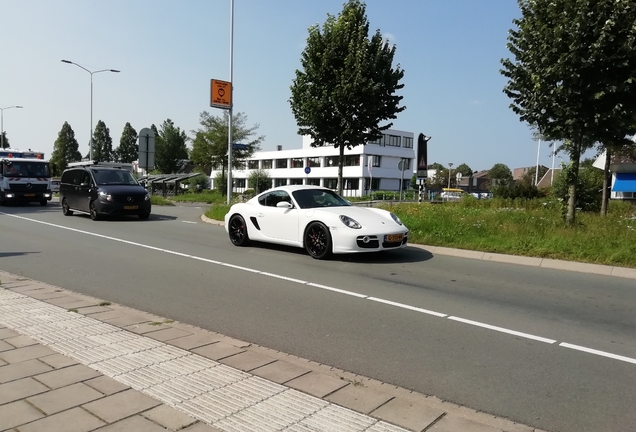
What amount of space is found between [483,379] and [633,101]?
9.96m

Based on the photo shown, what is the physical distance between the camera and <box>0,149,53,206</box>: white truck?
23688mm

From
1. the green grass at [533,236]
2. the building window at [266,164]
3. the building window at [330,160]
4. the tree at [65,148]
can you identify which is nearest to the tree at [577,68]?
the green grass at [533,236]

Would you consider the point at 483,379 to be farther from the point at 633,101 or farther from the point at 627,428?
the point at 633,101

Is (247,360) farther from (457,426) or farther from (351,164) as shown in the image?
(351,164)

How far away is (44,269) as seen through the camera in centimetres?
829

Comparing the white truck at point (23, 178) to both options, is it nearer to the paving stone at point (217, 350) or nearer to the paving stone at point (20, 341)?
the paving stone at point (20, 341)

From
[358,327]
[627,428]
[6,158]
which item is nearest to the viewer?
[627,428]

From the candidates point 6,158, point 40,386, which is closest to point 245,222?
point 40,386

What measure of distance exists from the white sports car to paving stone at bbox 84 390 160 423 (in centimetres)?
590

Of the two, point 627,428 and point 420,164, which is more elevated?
point 420,164

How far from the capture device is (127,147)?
101250 mm

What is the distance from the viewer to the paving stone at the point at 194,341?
4348 mm

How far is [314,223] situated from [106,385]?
6249 mm

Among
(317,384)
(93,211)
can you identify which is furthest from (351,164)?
(317,384)
